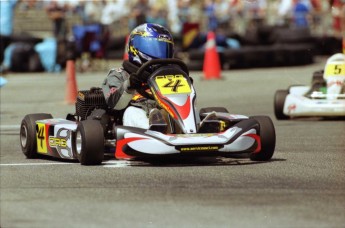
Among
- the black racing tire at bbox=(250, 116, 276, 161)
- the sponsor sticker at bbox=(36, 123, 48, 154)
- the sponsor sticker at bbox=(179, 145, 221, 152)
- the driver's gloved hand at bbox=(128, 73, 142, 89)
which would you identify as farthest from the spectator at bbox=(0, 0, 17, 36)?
the sponsor sticker at bbox=(179, 145, 221, 152)

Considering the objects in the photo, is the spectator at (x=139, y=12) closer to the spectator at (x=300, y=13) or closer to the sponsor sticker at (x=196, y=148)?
the spectator at (x=300, y=13)

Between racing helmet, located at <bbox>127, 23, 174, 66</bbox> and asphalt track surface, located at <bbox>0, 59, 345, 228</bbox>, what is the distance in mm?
943

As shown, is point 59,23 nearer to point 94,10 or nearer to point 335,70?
point 94,10

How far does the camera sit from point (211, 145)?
7.81 metres

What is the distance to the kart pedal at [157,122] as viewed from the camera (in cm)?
804

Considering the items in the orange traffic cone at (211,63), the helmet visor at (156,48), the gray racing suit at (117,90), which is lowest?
the orange traffic cone at (211,63)

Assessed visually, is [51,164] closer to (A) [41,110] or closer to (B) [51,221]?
(B) [51,221]

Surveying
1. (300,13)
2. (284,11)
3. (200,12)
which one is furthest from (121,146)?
(284,11)

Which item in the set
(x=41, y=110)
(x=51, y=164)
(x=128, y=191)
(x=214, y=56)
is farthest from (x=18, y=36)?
(x=128, y=191)

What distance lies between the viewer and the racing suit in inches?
330

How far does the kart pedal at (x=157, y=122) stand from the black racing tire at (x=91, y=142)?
1.26 feet

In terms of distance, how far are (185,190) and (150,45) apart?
2371mm

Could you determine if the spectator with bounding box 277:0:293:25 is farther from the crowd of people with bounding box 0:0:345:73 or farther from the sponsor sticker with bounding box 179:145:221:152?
the sponsor sticker with bounding box 179:145:221:152

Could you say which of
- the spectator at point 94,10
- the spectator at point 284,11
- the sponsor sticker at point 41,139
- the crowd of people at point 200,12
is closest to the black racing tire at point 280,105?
the sponsor sticker at point 41,139
